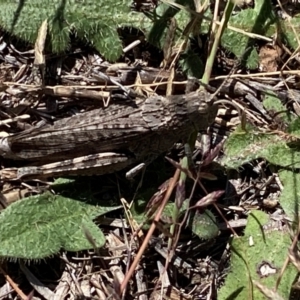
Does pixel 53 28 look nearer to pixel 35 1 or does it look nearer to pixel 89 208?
pixel 35 1

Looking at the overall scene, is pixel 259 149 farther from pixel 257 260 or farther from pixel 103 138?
pixel 103 138

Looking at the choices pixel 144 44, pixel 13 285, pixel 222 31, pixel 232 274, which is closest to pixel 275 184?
pixel 232 274

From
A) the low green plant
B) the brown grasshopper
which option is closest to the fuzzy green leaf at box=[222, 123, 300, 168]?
the brown grasshopper

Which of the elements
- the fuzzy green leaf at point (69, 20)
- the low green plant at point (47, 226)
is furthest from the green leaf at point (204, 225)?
the fuzzy green leaf at point (69, 20)

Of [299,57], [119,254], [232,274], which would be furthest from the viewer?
[299,57]

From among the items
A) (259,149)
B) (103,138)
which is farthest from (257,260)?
(103,138)

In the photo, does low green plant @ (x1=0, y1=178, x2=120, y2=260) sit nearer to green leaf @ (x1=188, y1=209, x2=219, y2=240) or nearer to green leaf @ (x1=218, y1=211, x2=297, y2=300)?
green leaf @ (x1=188, y1=209, x2=219, y2=240)
